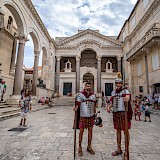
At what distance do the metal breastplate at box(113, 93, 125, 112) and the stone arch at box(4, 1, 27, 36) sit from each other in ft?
38.0

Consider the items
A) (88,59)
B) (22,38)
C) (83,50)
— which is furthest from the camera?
(88,59)

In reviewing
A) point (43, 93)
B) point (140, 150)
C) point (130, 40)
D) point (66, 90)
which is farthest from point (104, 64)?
point (140, 150)

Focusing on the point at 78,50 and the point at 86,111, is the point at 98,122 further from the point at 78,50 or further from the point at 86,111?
the point at 78,50

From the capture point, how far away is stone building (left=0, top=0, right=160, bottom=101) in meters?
12.4

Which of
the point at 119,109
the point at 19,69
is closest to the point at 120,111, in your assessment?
the point at 119,109

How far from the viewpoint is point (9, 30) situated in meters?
14.6

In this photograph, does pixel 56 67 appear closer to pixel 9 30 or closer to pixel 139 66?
pixel 9 30

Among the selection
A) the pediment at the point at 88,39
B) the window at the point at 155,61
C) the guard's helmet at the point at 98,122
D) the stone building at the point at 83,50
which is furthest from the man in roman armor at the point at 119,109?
the pediment at the point at 88,39

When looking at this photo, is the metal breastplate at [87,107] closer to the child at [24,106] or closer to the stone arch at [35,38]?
the child at [24,106]

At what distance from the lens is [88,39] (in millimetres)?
24656

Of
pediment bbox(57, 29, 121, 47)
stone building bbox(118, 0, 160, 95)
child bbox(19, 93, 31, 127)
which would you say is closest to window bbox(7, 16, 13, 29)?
pediment bbox(57, 29, 121, 47)

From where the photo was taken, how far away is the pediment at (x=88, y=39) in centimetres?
2432

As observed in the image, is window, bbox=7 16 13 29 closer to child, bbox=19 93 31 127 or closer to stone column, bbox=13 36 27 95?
stone column, bbox=13 36 27 95

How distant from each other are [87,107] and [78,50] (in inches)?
885
